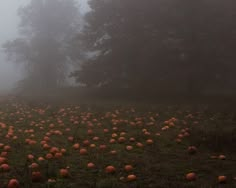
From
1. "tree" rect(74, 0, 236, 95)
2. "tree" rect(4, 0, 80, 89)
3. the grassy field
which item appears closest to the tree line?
"tree" rect(74, 0, 236, 95)

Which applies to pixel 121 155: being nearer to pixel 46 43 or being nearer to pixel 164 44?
pixel 164 44

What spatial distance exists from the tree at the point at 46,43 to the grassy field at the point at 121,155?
2304cm

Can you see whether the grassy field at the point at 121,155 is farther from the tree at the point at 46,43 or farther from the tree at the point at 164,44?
the tree at the point at 46,43

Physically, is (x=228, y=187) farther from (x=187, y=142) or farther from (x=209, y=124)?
(x=209, y=124)

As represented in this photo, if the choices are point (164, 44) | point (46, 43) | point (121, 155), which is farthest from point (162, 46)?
point (46, 43)

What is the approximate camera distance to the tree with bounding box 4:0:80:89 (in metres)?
32.4

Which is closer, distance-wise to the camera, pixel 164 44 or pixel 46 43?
pixel 164 44

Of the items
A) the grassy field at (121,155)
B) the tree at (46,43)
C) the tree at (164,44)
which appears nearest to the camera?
the grassy field at (121,155)

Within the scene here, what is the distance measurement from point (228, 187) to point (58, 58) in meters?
29.5

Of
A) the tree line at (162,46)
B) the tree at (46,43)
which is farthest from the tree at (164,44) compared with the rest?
the tree at (46,43)

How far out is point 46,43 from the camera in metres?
32.3

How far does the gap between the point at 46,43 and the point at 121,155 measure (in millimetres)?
27739

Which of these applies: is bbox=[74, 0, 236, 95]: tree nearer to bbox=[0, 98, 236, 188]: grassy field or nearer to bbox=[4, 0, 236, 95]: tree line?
bbox=[4, 0, 236, 95]: tree line

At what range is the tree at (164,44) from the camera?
17016 mm
